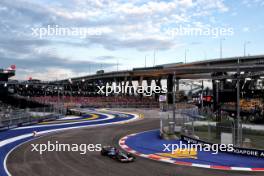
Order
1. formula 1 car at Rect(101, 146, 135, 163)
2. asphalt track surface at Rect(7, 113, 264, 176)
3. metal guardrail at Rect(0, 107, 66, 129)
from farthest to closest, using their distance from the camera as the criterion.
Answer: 1. metal guardrail at Rect(0, 107, 66, 129)
2. formula 1 car at Rect(101, 146, 135, 163)
3. asphalt track surface at Rect(7, 113, 264, 176)

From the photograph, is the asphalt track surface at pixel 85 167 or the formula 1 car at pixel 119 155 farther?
the formula 1 car at pixel 119 155

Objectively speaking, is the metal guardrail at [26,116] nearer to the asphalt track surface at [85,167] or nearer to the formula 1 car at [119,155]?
the asphalt track surface at [85,167]

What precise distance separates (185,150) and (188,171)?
5.39m

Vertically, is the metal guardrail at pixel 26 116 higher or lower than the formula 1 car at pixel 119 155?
higher

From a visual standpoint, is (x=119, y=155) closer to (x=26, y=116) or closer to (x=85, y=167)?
(x=85, y=167)

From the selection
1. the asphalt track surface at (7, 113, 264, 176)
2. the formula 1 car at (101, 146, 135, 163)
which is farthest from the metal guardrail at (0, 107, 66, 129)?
the formula 1 car at (101, 146, 135, 163)

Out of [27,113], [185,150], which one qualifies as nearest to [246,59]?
[27,113]

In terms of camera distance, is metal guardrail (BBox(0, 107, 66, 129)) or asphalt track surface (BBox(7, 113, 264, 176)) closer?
asphalt track surface (BBox(7, 113, 264, 176))

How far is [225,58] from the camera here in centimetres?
9275

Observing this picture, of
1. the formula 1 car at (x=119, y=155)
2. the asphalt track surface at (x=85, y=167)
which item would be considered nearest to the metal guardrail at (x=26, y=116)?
the asphalt track surface at (x=85, y=167)

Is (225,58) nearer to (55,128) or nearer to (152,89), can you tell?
(152,89)

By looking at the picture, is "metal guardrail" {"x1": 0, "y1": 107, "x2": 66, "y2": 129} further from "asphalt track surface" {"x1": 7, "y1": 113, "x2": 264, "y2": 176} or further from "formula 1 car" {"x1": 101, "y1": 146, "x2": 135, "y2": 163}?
"formula 1 car" {"x1": 101, "y1": 146, "x2": 135, "y2": 163}

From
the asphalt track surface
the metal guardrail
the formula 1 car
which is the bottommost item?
the asphalt track surface

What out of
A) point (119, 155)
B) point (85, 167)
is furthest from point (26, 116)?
point (85, 167)
